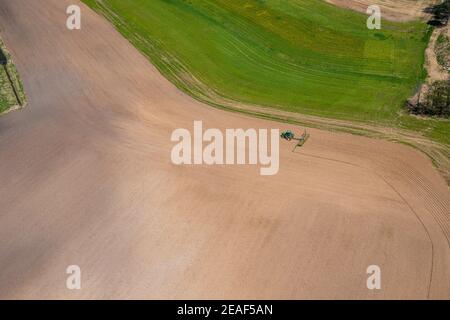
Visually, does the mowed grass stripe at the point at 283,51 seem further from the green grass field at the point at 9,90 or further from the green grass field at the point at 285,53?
the green grass field at the point at 9,90

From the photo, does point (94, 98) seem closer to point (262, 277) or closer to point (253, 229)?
point (253, 229)

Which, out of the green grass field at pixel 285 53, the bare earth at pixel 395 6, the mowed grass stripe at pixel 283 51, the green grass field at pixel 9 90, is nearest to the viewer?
the green grass field at pixel 9 90

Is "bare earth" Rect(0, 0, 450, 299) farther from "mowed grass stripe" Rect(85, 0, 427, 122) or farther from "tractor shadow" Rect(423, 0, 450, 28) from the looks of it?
"tractor shadow" Rect(423, 0, 450, 28)

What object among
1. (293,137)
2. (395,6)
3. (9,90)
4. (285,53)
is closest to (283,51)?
(285,53)

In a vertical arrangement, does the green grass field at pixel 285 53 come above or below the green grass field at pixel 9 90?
above

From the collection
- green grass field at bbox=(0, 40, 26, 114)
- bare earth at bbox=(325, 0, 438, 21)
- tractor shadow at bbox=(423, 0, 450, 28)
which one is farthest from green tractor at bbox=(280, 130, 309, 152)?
tractor shadow at bbox=(423, 0, 450, 28)

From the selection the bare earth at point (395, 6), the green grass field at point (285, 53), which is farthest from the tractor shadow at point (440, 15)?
the green grass field at point (285, 53)
